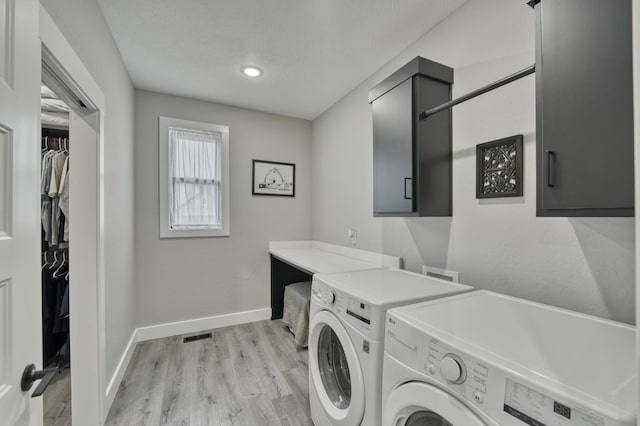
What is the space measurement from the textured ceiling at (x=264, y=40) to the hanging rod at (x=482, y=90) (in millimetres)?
658

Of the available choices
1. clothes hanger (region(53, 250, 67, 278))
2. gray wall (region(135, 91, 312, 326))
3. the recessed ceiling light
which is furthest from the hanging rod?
clothes hanger (region(53, 250, 67, 278))

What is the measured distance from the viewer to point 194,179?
9.49 ft

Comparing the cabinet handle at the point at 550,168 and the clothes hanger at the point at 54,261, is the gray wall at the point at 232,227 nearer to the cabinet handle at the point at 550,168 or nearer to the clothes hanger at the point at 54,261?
the clothes hanger at the point at 54,261

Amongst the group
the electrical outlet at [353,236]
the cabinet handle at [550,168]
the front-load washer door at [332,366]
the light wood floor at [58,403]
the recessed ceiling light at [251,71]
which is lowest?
the light wood floor at [58,403]

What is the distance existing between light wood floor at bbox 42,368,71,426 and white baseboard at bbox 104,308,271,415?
0.30 metres

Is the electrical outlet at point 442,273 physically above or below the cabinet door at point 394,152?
below

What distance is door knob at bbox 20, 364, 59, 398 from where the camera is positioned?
2.23 ft

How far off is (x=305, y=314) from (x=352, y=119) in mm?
1905

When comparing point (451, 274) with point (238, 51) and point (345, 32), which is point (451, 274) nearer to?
point (345, 32)

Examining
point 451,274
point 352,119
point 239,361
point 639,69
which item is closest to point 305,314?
point 239,361

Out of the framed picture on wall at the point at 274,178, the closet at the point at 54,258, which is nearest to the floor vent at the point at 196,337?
the closet at the point at 54,258

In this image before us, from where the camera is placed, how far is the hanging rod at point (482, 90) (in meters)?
1.10

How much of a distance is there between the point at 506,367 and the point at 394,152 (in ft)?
4.33

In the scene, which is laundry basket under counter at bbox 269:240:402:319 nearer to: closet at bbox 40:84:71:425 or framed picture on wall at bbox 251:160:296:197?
framed picture on wall at bbox 251:160:296:197
